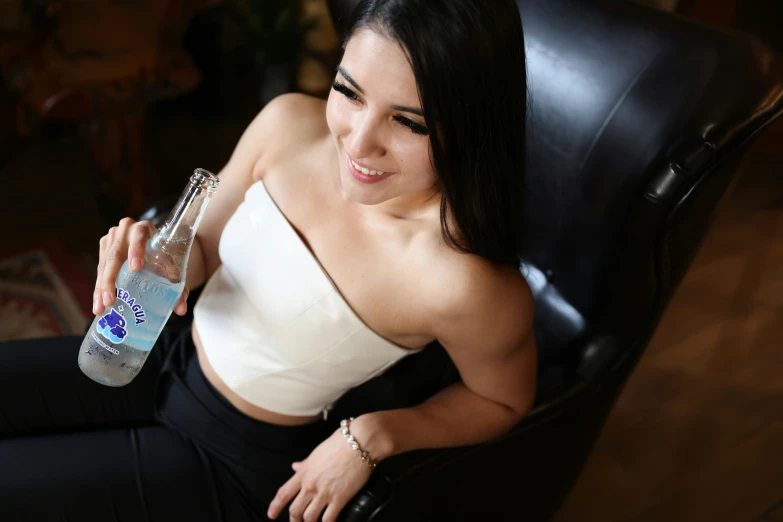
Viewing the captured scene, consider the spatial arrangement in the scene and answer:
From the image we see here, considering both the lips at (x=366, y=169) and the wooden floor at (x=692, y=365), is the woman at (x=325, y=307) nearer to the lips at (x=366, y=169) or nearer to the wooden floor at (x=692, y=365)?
the lips at (x=366, y=169)

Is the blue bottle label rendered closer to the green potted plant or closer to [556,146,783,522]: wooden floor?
[556,146,783,522]: wooden floor

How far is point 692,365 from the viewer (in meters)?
2.18

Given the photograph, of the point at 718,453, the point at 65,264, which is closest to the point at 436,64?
the point at 718,453

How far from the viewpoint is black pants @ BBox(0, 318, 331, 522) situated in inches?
40.9

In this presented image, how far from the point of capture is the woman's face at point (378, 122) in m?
0.83

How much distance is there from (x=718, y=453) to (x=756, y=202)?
4.64ft

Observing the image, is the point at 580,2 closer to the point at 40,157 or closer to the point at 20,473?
the point at 20,473

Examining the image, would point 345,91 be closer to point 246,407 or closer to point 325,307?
point 325,307

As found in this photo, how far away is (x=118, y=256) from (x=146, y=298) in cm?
8

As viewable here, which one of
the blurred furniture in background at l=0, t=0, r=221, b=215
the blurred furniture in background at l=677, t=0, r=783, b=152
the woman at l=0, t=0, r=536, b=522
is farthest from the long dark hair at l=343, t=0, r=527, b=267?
the blurred furniture in background at l=677, t=0, r=783, b=152

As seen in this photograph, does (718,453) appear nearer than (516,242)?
No

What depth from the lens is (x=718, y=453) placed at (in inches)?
75.4

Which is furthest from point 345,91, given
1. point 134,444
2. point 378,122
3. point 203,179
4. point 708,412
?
point 708,412

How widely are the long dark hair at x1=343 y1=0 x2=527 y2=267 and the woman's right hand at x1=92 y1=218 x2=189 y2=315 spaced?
38 cm
